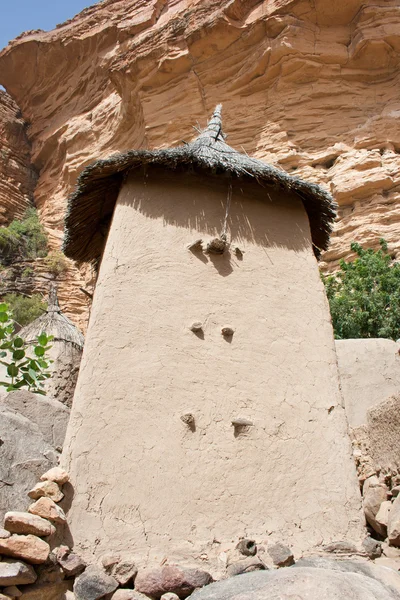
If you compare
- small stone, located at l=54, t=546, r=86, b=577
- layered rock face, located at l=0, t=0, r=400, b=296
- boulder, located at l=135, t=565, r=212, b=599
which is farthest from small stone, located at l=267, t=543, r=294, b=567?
layered rock face, located at l=0, t=0, r=400, b=296

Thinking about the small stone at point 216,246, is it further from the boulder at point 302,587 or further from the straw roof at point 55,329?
the straw roof at point 55,329

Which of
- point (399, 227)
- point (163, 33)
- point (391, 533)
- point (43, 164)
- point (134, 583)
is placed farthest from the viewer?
point (43, 164)

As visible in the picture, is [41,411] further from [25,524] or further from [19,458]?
[25,524]

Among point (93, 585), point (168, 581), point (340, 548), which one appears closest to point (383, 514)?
point (340, 548)

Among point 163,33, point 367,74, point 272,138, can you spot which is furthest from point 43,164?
point 367,74

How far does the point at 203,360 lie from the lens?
4145mm

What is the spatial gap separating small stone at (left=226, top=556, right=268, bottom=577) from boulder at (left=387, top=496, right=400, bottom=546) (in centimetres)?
89

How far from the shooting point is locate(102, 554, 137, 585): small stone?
3.17 meters

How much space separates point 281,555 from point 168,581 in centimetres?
73

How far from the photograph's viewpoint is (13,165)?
2364cm

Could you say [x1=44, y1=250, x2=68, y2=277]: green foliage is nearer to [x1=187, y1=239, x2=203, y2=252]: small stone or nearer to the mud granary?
the mud granary

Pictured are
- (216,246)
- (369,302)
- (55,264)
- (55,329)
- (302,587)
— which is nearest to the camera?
(302,587)

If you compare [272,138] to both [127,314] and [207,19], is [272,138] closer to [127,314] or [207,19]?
[207,19]

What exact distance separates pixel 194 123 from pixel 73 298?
6.98 meters
